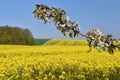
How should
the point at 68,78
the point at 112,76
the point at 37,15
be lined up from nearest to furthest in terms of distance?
the point at 37,15 < the point at 68,78 < the point at 112,76

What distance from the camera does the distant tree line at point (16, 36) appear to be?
54250 mm

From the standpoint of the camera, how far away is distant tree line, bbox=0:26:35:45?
5425cm

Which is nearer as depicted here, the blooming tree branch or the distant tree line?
the blooming tree branch

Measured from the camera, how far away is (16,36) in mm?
54656

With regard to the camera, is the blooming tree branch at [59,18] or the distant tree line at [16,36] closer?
the blooming tree branch at [59,18]

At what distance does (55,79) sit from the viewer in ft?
31.8

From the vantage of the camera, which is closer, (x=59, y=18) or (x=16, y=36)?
(x=59, y=18)

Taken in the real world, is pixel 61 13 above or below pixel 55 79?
above

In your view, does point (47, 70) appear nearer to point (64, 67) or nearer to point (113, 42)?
point (64, 67)

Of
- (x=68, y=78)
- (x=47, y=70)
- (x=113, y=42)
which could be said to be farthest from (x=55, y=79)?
(x=113, y=42)

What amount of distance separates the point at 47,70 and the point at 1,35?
44694 millimetres

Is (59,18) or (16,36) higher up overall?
(16,36)

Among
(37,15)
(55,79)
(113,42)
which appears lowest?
(55,79)

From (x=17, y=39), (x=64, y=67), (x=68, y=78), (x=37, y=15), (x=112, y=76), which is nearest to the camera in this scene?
(x=37, y=15)
